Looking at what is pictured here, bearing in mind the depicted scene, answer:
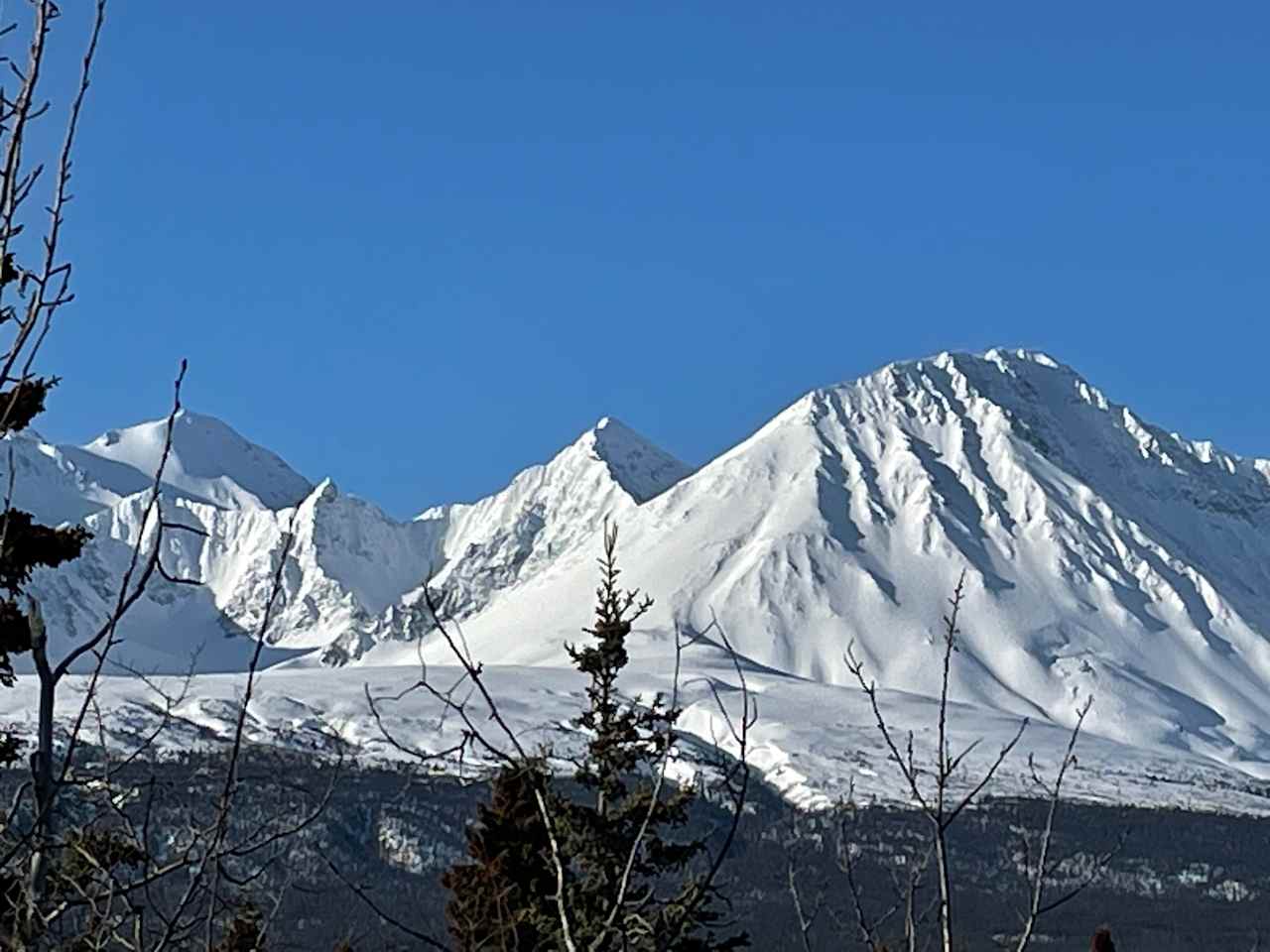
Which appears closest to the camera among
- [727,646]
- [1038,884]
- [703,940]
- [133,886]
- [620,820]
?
[133,886]

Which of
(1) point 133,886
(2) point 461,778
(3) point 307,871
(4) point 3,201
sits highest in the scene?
(3) point 307,871

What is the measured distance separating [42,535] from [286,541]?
10078 millimetres

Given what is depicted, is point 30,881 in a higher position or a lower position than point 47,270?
lower

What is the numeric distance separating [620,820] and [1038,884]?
14.1m

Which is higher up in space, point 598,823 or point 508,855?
point 508,855

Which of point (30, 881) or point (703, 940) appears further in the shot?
point (703, 940)

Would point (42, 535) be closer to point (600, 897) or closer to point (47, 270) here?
point (600, 897)

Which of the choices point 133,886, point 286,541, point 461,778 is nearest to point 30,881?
point 133,886

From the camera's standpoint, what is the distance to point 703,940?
23891mm

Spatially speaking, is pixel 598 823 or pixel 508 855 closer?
pixel 598 823

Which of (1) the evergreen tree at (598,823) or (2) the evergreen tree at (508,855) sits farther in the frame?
(2) the evergreen tree at (508,855)

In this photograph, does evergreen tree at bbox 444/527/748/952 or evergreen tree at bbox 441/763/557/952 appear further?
evergreen tree at bbox 441/763/557/952

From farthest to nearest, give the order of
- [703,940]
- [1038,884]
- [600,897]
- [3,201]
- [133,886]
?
[703,940], [600,897], [1038,884], [133,886], [3,201]

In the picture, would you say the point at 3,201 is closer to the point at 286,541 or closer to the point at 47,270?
the point at 47,270
